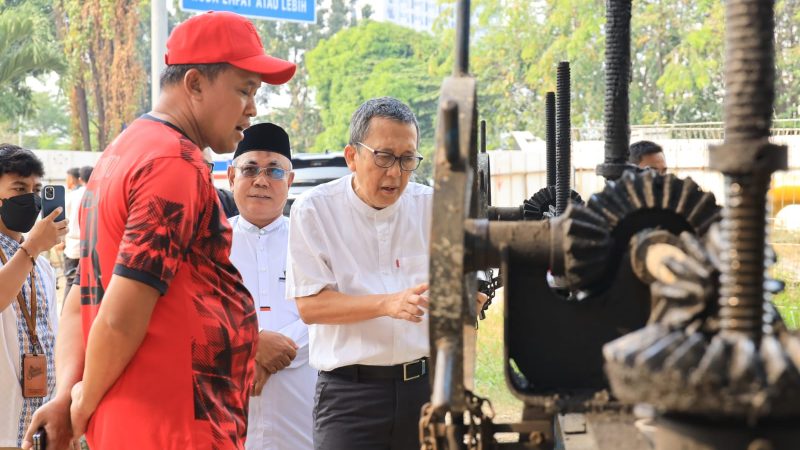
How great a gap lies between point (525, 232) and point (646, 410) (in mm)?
500

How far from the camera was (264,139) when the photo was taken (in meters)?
4.05

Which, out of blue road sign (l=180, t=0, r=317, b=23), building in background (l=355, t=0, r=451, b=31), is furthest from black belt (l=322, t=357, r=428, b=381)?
building in background (l=355, t=0, r=451, b=31)

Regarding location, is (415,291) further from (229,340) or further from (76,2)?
(76,2)

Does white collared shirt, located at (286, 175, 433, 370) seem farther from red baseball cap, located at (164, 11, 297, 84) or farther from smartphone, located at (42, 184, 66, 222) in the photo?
smartphone, located at (42, 184, 66, 222)

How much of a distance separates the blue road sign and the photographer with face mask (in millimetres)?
4969

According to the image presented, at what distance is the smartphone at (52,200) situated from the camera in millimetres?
4270

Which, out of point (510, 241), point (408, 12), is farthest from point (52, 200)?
point (408, 12)

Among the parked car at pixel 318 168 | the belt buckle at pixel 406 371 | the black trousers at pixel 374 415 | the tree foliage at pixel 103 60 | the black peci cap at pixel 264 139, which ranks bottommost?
the black trousers at pixel 374 415

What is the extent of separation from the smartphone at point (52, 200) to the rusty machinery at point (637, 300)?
2.91 metres

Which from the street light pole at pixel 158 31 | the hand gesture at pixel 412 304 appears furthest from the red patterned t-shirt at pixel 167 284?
the street light pole at pixel 158 31

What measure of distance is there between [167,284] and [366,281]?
3.55 feet

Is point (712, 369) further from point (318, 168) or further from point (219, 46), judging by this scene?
point (318, 168)

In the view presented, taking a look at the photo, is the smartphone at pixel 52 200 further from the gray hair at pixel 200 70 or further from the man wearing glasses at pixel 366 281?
the gray hair at pixel 200 70

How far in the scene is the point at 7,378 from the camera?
3.98 m
